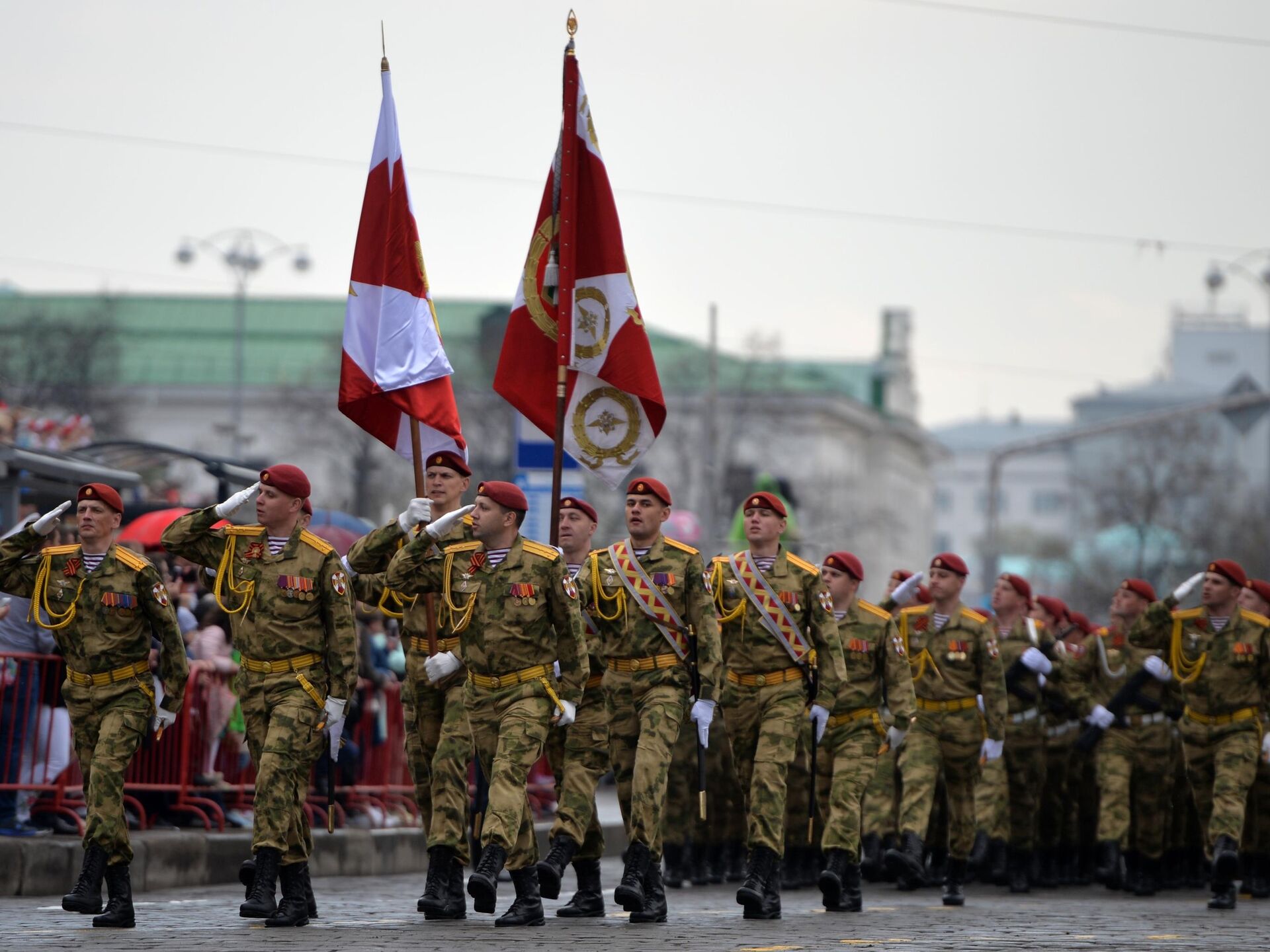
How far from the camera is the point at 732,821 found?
1551 centimetres

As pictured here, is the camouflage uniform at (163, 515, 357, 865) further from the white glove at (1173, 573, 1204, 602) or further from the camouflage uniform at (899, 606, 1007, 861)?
the white glove at (1173, 573, 1204, 602)

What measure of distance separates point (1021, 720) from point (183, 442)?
6576 cm

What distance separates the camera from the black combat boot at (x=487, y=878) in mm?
10266

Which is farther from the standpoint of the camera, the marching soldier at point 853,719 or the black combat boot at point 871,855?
the black combat boot at point 871,855

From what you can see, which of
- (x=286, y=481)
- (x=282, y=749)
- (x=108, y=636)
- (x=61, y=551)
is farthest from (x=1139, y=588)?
(x=61, y=551)

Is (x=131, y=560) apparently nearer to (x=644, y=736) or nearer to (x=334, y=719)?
(x=334, y=719)

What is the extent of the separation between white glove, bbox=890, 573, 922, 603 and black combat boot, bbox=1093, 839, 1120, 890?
252 cm

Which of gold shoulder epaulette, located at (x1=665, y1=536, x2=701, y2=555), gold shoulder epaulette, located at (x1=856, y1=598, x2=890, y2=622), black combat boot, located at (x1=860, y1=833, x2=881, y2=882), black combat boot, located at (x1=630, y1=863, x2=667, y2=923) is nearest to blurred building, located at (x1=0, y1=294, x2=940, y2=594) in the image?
black combat boot, located at (x1=860, y1=833, x2=881, y2=882)

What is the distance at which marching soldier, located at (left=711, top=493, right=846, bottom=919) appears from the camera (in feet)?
40.1

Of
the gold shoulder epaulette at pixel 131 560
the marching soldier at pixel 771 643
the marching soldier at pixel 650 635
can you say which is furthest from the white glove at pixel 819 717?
the gold shoulder epaulette at pixel 131 560

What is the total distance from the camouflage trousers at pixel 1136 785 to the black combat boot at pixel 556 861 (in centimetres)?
581

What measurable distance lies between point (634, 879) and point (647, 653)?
1231mm

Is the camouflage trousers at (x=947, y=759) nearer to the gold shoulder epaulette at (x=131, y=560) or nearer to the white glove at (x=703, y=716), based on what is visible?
the white glove at (x=703, y=716)

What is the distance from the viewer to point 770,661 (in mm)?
12328
